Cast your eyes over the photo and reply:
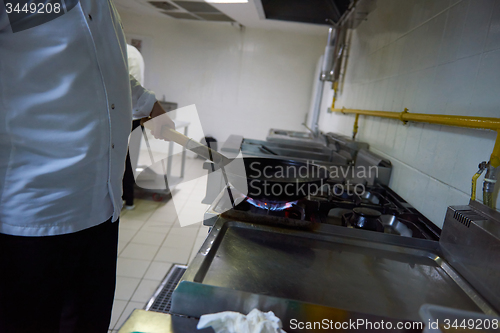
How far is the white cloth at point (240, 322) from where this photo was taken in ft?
1.57

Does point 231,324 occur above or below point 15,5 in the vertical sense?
below

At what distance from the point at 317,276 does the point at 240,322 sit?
24 cm

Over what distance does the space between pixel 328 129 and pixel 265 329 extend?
3566mm

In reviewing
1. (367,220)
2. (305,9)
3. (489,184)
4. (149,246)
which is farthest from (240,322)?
(149,246)

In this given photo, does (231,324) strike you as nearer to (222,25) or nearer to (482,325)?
(482,325)

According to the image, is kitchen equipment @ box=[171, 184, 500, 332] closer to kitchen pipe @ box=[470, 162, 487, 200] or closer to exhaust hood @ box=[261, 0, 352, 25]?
kitchen pipe @ box=[470, 162, 487, 200]

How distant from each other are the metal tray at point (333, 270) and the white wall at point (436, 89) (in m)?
0.35

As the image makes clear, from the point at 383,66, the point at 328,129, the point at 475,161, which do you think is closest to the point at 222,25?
the point at 328,129

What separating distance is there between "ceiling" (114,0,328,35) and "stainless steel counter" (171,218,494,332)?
373cm

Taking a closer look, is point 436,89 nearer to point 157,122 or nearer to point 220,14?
point 157,122

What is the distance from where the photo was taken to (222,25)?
5.54 m

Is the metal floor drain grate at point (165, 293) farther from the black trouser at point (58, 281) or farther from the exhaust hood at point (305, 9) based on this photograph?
the exhaust hood at point (305, 9)

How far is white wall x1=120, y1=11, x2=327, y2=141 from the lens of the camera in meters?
5.55

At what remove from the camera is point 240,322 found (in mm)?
484
